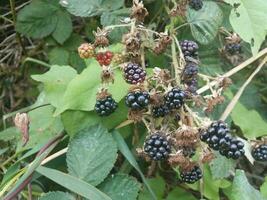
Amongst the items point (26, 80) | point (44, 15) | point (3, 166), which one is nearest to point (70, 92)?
point (3, 166)

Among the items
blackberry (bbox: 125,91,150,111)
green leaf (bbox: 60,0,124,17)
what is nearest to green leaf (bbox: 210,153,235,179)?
blackberry (bbox: 125,91,150,111)

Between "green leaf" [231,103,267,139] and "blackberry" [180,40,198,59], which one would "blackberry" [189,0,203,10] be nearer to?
"blackberry" [180,40,198,59]

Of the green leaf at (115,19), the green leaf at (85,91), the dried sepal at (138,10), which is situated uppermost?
the dried sepal at (138,10)

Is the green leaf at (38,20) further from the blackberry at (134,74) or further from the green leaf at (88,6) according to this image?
the blackberry at (134,74)

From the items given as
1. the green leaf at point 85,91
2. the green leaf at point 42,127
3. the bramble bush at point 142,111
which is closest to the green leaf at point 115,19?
the bramble bush at point 142,111

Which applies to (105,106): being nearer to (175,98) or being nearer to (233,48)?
(175,98)

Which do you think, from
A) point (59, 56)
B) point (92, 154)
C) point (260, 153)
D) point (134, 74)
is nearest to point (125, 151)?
point (92, 154)
